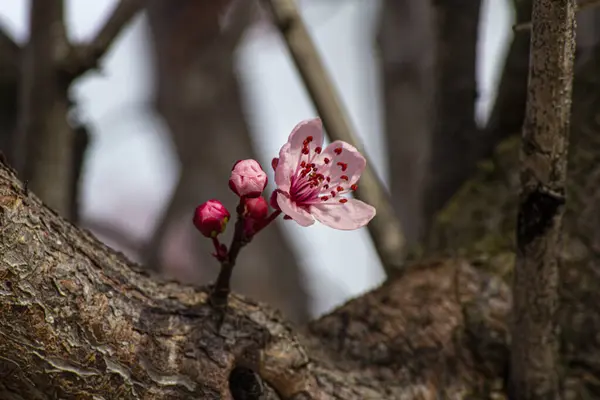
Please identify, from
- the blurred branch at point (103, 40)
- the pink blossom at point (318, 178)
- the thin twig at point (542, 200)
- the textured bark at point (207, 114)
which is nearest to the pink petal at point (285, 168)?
the pink blossom at point (318, 178)

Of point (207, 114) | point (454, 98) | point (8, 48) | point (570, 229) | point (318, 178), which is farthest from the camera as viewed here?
point (207, 114)

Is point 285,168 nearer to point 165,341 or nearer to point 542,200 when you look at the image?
point 165,341

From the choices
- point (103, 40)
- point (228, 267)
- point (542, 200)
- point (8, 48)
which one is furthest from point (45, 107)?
point (542, 200)

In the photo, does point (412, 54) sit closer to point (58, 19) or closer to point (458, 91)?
point (458, 91)

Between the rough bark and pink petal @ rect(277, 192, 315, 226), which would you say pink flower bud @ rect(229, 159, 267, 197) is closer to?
pink petal @ rect(277, 192, 315, 226)

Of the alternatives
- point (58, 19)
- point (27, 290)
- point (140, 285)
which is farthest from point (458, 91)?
point (27, 290)

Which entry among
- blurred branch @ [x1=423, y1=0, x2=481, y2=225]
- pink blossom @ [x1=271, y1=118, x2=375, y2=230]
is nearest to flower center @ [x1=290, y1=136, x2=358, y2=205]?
pink blossom @ [x1=271, y1=118, x2=375, y2=230]

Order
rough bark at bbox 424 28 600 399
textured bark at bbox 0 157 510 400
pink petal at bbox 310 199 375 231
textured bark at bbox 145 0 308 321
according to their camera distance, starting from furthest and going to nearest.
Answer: textured bark at bbox 145 0 308 321 < rough bark at bbox 424 28 600 399 < pink petal at bbox 310 199 375 231 < textured bark at bbox 0 157 510 400

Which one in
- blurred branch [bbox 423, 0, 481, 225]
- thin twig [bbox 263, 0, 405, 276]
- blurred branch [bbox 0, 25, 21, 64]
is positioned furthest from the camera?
blurred branch [bbox 0, 25, 21, 64]
